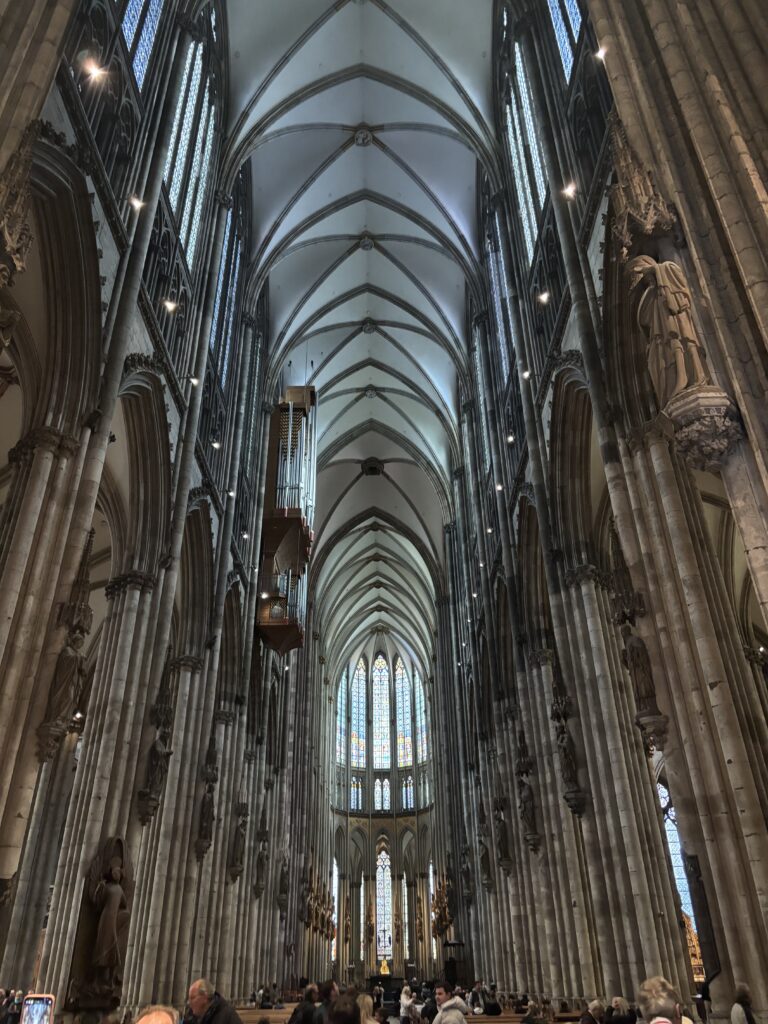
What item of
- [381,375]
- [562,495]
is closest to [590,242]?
[562,495]

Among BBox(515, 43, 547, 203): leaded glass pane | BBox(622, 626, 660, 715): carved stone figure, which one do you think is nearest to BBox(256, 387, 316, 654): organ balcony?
BBox(515, 43, 547, 203): leaded glass pane

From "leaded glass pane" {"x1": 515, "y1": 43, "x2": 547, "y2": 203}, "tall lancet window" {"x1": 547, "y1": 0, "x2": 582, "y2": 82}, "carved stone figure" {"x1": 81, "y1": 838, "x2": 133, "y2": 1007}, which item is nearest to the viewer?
"carved stone figure" {"x1": 81, "y1": 838, "x2": 133, "y2": 1007}

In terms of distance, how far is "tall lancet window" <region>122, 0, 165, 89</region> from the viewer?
45.4ft

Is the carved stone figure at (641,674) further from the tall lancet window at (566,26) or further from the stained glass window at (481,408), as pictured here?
the stained glass window at (481,408)

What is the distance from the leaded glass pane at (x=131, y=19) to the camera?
1366cm

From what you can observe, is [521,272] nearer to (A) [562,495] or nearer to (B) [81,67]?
(A) [562,495]

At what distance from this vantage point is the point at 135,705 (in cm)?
1257

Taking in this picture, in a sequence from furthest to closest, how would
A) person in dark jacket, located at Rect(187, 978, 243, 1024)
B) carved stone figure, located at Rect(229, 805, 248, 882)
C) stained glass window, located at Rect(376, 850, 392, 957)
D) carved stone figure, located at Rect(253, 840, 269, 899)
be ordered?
stained glass window, located at Rect(376, 850, 392, 957)
carved stone figure, located at Rect(253, 840, 269, 899)
carved stone figure, located at Rect(229, 805, 248, 882)
person in dark jacket, located at Rect(187, 978, 243, 1024)

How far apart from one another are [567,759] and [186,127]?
49.6ft

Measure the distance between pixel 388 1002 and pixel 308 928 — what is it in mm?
4711

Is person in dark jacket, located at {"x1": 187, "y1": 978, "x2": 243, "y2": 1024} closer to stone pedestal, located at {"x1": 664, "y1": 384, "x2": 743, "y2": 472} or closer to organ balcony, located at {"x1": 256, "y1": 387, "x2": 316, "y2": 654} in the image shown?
stone pedestal, located at {"x1": 664, "y1": 384, "x2": 743, "y2": 472}

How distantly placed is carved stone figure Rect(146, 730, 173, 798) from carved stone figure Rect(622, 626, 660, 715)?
24.5ft

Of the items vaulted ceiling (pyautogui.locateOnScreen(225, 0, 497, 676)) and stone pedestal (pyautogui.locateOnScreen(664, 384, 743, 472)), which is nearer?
stone pedestal (pyautogui.locateOnScreen(664, 384, 743, 472))

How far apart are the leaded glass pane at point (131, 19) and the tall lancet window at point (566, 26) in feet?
25.4
